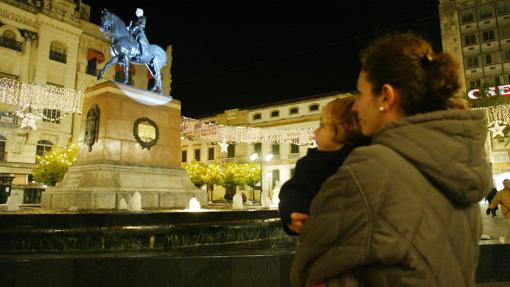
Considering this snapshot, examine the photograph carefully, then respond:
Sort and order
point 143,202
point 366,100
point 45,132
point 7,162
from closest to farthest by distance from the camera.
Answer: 1. point 366,100
2. point 143,202
3. point 7,162
4. point 45,132

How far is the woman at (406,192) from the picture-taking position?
1139 mm

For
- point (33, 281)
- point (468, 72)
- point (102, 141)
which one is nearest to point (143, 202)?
point (102, 141)

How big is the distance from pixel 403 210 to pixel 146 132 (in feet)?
41.4

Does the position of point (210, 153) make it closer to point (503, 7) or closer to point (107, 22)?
point (503, 7)

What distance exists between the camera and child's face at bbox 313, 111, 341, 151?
6.30 ft

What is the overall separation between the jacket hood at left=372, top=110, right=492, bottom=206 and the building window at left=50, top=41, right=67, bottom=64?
40875mm

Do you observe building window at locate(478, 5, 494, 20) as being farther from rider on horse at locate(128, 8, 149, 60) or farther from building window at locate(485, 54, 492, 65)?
rider on horse at locate(128, 8, 149, 60)

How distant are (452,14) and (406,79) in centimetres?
5417

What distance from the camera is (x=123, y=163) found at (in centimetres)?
1200

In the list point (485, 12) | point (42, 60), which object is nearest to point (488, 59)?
point (485, 12)

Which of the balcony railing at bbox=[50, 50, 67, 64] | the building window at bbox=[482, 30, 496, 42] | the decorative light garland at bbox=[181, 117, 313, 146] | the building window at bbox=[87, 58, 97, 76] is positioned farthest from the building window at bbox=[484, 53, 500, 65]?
the balcony railing at bbox=[50, 50, 67, 64]

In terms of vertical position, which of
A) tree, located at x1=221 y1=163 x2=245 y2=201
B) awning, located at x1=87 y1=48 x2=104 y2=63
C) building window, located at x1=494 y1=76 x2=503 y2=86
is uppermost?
awning, located at x1=87 y1=48 x2=104 y2=63

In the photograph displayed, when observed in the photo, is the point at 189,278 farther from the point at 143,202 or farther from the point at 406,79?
the point at 143,202

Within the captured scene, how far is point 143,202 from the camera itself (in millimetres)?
11789
